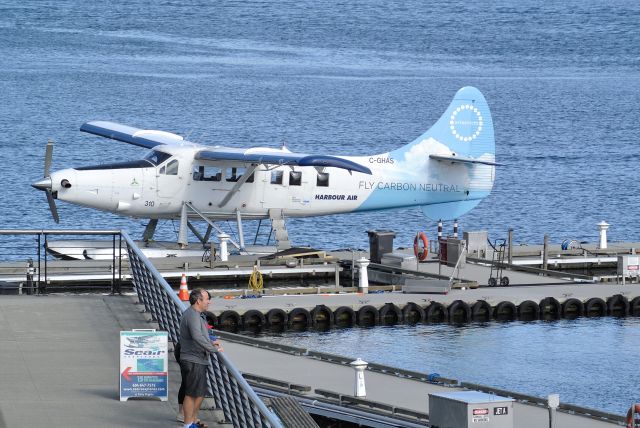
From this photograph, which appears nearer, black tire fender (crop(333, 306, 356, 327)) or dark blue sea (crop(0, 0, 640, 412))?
black tire fender (crop(333, 306, 356, 327))

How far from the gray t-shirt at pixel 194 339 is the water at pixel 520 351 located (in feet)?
39.8

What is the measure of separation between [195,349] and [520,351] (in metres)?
15.7

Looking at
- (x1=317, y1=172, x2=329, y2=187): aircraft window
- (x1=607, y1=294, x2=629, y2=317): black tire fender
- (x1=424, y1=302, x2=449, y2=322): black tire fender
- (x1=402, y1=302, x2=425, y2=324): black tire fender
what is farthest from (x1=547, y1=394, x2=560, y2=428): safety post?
(x1=317, y1=172, x2=329, y2=187): aircraft window

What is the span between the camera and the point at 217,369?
44.6 ft

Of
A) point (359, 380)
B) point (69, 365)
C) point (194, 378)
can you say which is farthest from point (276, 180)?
point (194, 378)

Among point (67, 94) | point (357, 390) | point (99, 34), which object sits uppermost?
point (99, 34)

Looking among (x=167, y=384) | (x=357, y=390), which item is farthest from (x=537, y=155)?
(x=167, y=384)

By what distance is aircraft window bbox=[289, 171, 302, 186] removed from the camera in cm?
3612

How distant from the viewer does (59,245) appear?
34656 mm

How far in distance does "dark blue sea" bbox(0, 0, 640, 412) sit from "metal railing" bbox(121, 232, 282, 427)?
371 inches

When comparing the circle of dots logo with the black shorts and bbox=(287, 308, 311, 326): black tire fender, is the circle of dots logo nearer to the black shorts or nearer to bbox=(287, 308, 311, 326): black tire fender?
bbox=(287, 308, 311, 326): black tire fender

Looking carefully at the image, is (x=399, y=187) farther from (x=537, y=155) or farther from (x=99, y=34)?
(x=99, y=34)

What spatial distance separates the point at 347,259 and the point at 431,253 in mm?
2361

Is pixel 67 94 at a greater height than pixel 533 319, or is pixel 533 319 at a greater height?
pixel 67 94
